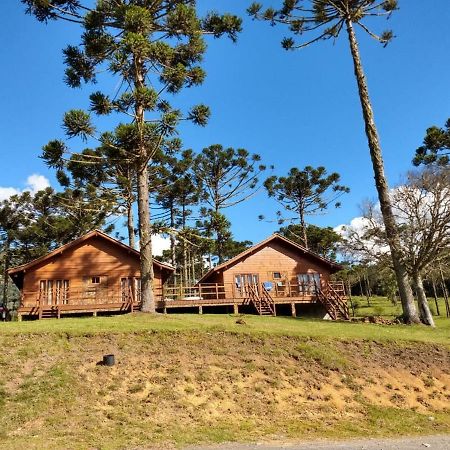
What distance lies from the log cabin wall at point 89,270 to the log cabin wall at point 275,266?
18.8 ft

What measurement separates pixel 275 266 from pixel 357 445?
2284 cm

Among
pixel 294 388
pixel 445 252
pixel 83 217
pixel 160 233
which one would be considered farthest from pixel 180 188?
pixel 294 388

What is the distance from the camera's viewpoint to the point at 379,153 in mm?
21219

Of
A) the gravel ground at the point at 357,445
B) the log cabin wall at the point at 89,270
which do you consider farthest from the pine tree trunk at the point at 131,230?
the gravel ground at the point at 357,445

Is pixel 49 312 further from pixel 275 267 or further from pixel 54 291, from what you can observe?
pixel 275 267

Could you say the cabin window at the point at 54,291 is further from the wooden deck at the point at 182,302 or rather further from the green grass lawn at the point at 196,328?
the green grass lawn at the point at 196,328

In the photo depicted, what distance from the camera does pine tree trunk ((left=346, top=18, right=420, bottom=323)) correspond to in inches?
776

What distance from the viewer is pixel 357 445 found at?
7.98m

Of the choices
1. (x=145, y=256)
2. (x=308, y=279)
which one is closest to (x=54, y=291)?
(x=145, y=256)

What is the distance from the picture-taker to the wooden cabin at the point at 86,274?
2570 cm

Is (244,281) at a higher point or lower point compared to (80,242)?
lower

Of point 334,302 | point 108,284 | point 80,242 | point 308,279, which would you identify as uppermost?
point 80,242

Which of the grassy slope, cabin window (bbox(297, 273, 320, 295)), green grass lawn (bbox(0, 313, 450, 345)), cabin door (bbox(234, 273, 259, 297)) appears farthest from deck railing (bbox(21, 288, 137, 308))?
cabin window (bbox(297, 273, 320, 295))

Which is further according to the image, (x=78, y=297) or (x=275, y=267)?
(x=275, y=267)
